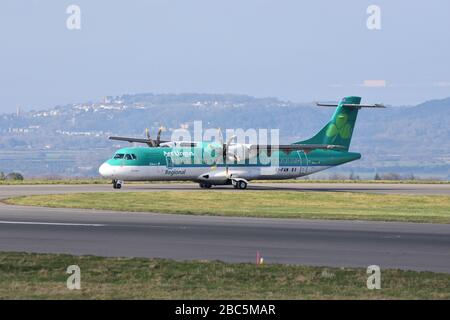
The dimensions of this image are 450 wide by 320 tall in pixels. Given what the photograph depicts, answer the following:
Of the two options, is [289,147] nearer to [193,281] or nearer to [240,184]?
[240,184]

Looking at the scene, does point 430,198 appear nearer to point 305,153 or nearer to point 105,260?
point 305,153

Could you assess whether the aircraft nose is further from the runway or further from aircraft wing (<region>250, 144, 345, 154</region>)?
the runway

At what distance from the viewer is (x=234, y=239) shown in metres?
27.6

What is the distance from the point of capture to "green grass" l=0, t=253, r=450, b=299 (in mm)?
18359

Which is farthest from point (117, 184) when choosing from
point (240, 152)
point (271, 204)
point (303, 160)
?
point (271, 204)

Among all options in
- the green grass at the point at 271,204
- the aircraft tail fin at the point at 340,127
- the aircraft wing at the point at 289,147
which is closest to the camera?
the green grass at the point at 271,204

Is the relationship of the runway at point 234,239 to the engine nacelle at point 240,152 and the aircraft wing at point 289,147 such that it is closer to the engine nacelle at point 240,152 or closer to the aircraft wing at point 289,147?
the engine nacelle at point 240,152

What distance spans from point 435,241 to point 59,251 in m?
10.2

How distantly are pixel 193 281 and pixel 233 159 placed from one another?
135 ft

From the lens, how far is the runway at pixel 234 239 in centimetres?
2378

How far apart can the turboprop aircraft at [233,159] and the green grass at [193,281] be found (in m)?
35.2

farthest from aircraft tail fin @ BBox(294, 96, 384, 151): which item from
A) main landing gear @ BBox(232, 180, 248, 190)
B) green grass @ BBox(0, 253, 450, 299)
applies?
green grass @ BBox(0, 253, 450, 299)

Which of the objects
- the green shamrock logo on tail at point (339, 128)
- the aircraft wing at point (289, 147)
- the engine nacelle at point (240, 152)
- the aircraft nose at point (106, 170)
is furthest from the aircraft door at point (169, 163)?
the green shamrock logo on tail at point (339, 128)

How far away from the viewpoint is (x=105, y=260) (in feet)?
74.2
